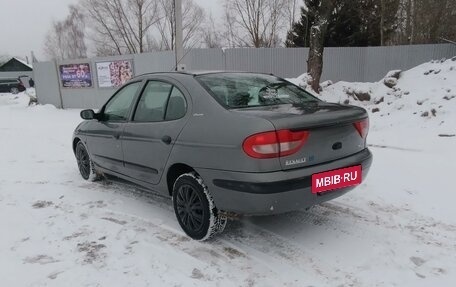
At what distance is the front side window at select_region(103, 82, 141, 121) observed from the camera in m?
4.75

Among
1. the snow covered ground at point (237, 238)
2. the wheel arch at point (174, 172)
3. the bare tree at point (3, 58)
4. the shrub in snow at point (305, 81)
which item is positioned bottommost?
the snow covered ground at point (237, 238)

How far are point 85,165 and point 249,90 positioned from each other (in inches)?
125

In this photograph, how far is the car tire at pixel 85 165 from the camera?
585 centimetres

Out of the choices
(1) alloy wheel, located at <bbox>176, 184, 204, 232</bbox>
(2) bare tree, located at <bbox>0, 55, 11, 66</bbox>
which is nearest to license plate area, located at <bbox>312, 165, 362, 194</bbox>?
(1) alloy wheel, located at <bbox>176, 184, 204, 232</bbox>

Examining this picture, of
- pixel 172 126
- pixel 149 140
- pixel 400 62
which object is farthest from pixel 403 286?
pixel 400 62

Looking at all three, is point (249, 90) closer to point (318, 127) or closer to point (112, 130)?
point (318, 127)

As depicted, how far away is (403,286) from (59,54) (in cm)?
6243

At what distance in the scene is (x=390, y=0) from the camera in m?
21.2

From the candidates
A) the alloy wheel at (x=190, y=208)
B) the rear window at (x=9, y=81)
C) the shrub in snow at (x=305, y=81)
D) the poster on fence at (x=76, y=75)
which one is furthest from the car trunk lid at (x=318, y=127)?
the rear window at (x=9, y=81)

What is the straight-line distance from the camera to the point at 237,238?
12.6 ft

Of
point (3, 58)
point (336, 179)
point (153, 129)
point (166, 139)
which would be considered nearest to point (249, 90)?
point (166, 139)

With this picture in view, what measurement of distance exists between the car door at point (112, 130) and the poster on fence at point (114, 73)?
40.7 ft

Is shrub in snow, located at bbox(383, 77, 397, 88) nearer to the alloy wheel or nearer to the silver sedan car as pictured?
the silver sedan car

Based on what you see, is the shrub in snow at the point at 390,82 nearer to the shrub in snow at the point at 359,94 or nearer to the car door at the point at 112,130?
the shrub in snow at the point at 359,94
